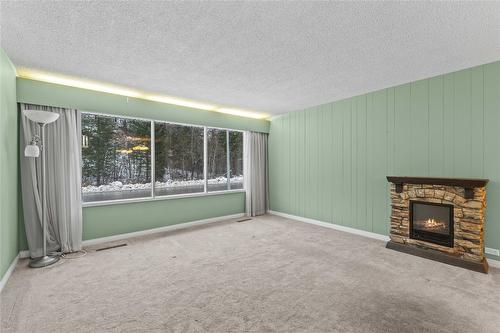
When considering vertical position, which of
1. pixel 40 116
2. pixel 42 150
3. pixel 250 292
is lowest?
pixel 250 292

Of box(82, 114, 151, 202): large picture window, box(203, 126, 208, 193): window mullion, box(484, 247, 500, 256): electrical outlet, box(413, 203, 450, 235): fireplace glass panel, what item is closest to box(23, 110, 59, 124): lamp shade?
box(82, 114, 151, 202): large picture window

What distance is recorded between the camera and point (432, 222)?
11.6 feet

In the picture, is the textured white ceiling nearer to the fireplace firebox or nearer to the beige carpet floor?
the fireplace firebox

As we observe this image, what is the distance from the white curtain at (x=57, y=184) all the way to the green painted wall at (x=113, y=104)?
0.48 ft

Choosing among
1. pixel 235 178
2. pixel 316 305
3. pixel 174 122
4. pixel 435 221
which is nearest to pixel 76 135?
pixel 174 122

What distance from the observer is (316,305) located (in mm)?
2238

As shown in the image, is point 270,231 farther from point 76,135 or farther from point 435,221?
point 76,135

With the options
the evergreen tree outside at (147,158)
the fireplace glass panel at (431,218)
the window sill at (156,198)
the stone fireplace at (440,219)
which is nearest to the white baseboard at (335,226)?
the stone fireplace at (440,219)

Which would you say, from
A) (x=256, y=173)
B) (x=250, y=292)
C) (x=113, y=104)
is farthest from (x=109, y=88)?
(x=250, y=292)

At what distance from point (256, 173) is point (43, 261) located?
442 centimetres

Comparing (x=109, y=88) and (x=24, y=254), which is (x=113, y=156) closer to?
(x=109, y=88)

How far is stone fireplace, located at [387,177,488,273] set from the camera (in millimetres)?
3029

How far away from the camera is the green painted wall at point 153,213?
13.3 feet

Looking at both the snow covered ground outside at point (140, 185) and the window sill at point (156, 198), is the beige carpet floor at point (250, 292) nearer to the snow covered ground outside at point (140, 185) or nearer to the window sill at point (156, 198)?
the window sill at point (156, 198)
